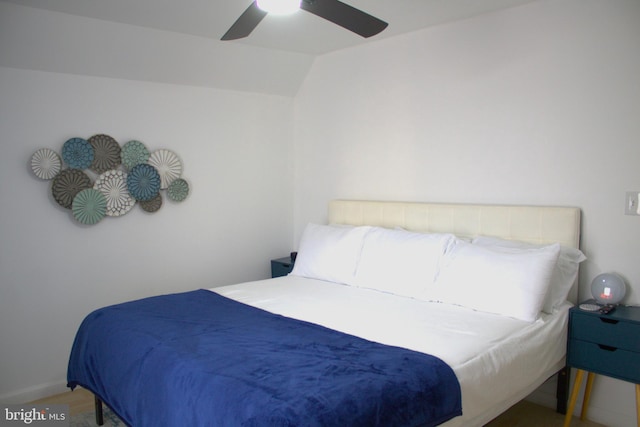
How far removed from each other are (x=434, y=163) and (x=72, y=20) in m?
2.59

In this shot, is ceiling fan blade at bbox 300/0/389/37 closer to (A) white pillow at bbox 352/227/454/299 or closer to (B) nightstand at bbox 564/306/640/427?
(A) white pillow at bbox 352/227/454/299

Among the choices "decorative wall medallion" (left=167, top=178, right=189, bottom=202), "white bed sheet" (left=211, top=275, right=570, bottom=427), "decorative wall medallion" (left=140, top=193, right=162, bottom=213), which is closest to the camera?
"white bed sheet" (left=211, top=275, right=570, bottom=427)

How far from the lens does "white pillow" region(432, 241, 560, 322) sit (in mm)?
2504

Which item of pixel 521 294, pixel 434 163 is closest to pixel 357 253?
pixel 434 163

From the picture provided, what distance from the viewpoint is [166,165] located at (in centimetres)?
375

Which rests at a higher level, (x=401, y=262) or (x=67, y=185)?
(x=67, y=185)

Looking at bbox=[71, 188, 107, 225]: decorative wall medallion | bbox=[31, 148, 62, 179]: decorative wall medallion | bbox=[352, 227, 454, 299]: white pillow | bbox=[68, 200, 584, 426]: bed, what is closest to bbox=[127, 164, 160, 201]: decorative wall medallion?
bbox=[71, 188, 107, 225]: decorative wall medallion

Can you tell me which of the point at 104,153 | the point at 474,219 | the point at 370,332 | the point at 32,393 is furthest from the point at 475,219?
the point at 32,393

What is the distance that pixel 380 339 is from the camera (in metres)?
2.21

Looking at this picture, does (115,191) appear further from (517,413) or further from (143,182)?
(517,413)

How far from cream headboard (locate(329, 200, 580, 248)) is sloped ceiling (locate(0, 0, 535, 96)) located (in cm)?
129

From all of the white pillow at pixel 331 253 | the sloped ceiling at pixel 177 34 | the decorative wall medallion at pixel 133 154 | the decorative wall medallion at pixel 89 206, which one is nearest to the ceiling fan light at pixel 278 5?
the sloped ceiling at pixel 177 34

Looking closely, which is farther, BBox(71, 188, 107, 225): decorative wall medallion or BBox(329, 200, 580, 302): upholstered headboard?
BBox(71, 188, 107, 225): decorative wall medallion

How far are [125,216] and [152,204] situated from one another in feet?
0.72
